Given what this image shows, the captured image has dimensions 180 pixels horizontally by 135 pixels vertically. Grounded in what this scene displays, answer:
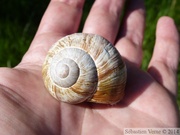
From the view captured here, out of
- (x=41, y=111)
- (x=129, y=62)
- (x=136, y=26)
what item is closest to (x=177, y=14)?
(x=136, y=26)

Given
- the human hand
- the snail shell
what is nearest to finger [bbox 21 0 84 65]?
the human hand

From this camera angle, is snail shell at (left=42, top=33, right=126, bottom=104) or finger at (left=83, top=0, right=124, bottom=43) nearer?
snail shell at (left=42, top=33, right=126, bottom=104)

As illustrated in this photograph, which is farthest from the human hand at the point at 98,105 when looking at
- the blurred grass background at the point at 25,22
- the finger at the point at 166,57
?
the blurred grass background at the point at 25,22

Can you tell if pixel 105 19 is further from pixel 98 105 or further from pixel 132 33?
pixel 98 105

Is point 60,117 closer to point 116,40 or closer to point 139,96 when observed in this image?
point 139,96

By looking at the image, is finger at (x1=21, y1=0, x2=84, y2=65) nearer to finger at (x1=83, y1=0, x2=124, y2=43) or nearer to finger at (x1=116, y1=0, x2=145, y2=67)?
finger at (x1=83, y1=0, x2=124, y2=43)

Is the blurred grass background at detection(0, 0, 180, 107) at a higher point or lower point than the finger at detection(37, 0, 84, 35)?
lower

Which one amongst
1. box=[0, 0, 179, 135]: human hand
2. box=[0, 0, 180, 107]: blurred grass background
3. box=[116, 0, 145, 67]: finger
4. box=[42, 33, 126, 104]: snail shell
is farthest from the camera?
box=[0, 0, 180, 107]: blurred grass background
